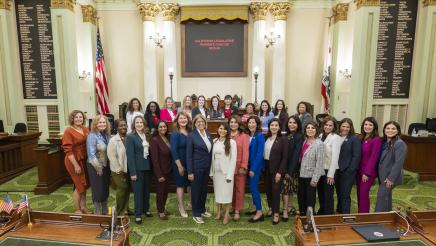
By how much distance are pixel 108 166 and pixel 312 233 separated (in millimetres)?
2802

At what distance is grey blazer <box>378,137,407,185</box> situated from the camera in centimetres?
318

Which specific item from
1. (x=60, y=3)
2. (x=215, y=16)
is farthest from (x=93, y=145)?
(x=215, y=16)

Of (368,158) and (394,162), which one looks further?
(368,158)

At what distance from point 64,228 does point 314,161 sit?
292 cm

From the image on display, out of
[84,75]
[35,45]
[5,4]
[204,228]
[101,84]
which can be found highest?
[5,4]

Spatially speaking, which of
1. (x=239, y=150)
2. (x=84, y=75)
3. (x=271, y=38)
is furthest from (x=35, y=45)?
(x=271, y=38)

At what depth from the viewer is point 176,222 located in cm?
396

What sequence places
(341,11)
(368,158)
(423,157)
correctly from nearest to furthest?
(368,158)
(423,157)
(341,11)

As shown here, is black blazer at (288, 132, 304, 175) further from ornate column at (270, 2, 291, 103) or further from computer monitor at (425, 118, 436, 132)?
ornate column at (270, 2, 291, 103)

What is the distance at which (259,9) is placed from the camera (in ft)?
29.9

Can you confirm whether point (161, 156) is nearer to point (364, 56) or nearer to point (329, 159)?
point (329, 159)

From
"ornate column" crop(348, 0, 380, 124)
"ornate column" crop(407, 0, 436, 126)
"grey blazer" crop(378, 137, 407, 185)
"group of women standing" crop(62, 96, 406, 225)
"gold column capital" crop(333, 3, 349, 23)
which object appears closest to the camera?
"grey blazer" crop(378, 137, 407, 185)

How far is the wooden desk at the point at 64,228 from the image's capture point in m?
2.14

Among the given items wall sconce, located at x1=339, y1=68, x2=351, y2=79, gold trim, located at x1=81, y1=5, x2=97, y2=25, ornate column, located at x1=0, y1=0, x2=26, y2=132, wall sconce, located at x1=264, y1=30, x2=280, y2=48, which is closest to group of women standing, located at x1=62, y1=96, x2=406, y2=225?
ornate column, located at x1=0, y1=0, x2=26, y2=132
